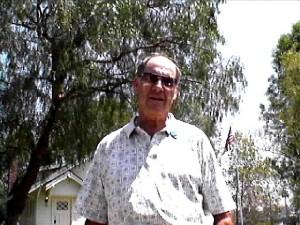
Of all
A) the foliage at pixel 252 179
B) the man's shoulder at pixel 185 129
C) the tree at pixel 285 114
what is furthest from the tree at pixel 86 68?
the foliage at pixel 252 179

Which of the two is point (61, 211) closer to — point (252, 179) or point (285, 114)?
point (285, 114)

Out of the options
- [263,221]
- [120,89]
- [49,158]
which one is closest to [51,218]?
[49,158]

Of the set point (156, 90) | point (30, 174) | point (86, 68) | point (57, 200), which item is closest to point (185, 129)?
point (156, 90)

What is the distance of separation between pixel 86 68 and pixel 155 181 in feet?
33.1

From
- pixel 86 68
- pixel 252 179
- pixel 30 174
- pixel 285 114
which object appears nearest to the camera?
pixel 86 68

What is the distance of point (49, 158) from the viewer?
14781 millimetres

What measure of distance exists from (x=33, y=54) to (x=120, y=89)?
2.28 meters

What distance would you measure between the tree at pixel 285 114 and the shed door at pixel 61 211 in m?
8.68

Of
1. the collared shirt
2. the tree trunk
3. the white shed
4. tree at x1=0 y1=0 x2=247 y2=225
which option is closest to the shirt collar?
the collared shirt

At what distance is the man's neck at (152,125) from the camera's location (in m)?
2.53

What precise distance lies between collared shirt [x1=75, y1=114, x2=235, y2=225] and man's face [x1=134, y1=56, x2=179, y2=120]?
0.28 feet

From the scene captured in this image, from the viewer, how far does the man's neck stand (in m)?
2.53

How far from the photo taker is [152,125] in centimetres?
254

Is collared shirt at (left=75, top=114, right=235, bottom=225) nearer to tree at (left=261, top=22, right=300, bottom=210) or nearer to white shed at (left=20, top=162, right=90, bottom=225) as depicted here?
tree at (left=261, top=22, right=300, bottom=210)
